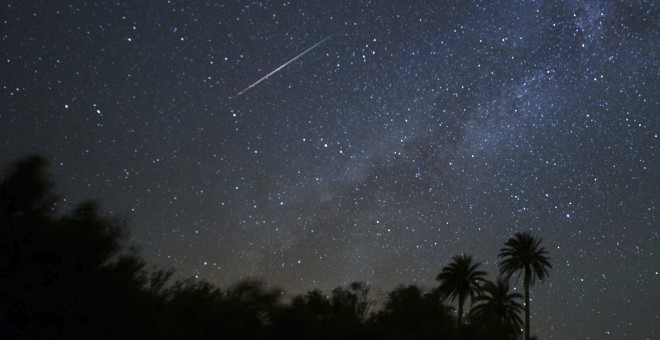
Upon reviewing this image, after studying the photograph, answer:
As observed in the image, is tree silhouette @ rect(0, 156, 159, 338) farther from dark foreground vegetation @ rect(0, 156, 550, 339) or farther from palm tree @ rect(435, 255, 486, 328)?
palm tree @ rect(435, 255, 486, 328)

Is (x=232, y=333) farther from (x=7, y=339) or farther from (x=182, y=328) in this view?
(x=7, y=339)

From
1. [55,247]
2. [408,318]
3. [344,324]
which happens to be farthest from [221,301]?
[408,318]

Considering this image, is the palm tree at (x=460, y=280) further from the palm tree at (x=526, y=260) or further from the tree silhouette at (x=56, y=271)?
the tree silhouette at (x=56, y=271)

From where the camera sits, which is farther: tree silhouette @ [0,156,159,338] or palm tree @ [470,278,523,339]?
palm tree @ [470,278,523,339]

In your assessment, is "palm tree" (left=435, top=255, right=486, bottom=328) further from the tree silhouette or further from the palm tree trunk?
the tree silhouette

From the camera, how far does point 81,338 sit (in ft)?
61.5

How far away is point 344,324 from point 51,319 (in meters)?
19.0

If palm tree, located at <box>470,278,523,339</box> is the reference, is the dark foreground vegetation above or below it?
below

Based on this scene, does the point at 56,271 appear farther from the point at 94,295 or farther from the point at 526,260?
the point at 526,260

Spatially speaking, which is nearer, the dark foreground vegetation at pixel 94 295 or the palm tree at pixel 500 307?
the dark foreground vegetation at pixel 94 295

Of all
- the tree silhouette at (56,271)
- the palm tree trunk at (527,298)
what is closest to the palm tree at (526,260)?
the palm tree trunk at (527,298)

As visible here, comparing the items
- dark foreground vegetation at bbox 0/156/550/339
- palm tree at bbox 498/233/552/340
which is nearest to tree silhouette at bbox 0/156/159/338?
dark foreground vegetation at bbox 0/156/550/339

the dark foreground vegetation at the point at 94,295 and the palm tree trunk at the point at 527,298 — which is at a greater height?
the palm tree trunk at the point at 527,298

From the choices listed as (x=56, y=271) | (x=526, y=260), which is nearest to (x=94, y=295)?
(x=56, y=271)
